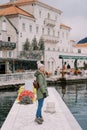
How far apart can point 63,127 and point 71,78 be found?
4405 cm

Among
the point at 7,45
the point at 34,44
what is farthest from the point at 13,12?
the point at 7,45

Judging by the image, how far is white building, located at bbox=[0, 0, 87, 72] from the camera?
71.7m

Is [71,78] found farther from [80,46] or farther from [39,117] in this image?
[80,46]

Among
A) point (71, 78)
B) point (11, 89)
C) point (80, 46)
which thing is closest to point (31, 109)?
point (11, 89)

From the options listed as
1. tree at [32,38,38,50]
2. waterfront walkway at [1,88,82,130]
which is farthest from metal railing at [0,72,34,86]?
tree at [32,38,38,50]

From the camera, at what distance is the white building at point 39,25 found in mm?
71688

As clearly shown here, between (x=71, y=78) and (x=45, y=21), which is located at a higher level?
(x=45, y=21)

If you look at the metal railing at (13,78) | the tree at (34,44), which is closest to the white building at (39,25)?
the tree at (34,44)

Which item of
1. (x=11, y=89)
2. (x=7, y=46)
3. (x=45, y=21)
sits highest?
(x=45, y=21)

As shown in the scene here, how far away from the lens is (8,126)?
13.6m

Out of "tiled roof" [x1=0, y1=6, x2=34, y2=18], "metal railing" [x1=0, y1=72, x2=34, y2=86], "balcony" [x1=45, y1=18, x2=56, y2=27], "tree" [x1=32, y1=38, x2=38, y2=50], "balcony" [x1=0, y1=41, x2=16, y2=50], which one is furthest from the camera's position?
"balcony" [x1=45, y1=18, x2=56, y2=27]

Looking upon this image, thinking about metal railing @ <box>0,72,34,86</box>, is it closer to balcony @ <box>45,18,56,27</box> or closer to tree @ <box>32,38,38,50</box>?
tree @ <box>32,38,38,50</box>

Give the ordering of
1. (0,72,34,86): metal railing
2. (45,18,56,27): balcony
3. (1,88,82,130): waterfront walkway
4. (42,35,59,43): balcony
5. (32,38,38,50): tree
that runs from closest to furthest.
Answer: (1,88,82,130): waterfront walkway < (0,72,34,86): metal railing < (32,38,38,50): tree < (42,35,59,43): balcony < (45,18,56,27): balcony

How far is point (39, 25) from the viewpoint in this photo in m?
79.4
